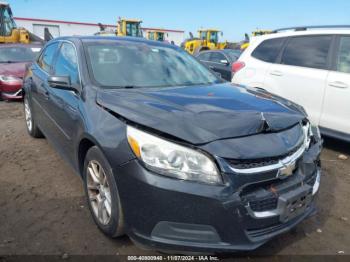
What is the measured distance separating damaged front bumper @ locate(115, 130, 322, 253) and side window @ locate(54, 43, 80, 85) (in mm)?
1436

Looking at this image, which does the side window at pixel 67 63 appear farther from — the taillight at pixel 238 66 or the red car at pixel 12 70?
the red car at pixel 12 70

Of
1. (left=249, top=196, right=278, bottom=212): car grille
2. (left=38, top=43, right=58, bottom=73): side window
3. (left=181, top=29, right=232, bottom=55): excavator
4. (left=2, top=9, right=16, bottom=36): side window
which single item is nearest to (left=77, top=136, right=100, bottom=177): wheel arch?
(left=249, top=196, right=278, bottom=212): car grille

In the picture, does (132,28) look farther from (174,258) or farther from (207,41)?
(174,258)

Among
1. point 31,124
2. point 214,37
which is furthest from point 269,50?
point 214,37

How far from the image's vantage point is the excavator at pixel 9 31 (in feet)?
57.7

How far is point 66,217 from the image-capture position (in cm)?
320

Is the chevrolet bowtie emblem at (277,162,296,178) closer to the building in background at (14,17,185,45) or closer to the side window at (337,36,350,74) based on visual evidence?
the side window at (337,36,350,74)

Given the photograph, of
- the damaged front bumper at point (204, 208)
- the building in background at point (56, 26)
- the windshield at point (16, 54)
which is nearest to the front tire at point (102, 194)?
the damaged front bumper at point (204, 208)

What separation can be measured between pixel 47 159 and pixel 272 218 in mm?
3392

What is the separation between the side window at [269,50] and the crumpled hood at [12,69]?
6.03m

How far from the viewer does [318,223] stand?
3180 mm

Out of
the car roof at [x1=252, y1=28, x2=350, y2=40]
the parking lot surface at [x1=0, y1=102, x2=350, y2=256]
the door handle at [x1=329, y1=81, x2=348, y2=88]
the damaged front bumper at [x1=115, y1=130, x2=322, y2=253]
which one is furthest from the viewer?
the car roof at [x1=252, y1=28, x2=350, y2=40]

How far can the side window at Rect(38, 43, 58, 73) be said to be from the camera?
177 inches

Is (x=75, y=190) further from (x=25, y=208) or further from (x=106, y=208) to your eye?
(x=106, y=208)
